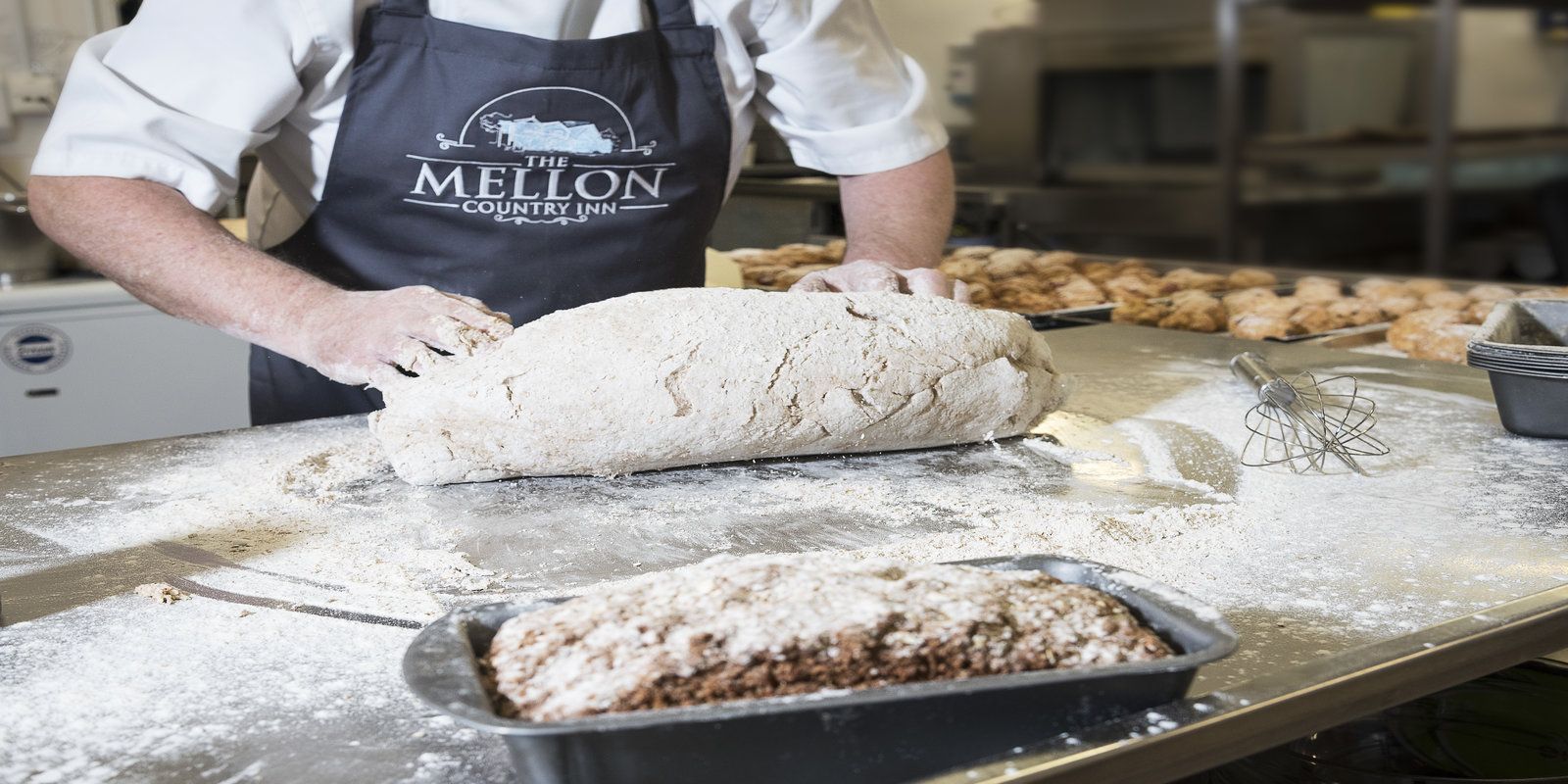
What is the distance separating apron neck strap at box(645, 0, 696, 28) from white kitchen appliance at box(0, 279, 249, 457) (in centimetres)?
170

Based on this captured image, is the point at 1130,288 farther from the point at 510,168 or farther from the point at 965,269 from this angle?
the point at 510,168

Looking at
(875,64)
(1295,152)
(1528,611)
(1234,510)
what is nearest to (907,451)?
(1234,510)

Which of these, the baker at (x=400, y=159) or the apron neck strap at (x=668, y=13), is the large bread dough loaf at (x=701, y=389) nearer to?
the baker at (x=400, y=159)

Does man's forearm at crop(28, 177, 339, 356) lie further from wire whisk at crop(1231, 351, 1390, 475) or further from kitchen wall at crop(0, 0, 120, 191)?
kitchen wall at crop(0, 0, 120, 191)

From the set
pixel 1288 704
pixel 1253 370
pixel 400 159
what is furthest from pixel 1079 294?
pixel 1288 704

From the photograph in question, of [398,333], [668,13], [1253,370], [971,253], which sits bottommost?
[971,253]

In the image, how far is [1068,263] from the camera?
9.12 feet

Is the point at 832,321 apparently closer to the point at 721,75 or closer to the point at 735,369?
the point at 735,369

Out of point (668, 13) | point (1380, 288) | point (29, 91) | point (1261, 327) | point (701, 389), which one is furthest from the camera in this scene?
point (29, 91)

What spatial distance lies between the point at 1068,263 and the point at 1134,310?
0.52m

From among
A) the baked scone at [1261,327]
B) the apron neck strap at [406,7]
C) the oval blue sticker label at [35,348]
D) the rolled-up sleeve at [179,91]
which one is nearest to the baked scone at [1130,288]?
the baked scone at [1261,327]

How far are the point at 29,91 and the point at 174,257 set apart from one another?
7.88 feet

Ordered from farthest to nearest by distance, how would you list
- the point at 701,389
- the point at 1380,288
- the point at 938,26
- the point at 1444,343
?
the point at 938,26, the point at 1380,288, the point at 1444,343, the point at 701,389

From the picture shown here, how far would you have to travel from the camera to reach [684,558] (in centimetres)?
101
